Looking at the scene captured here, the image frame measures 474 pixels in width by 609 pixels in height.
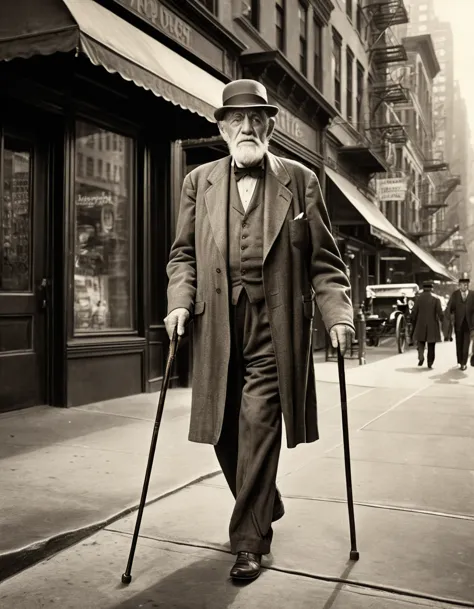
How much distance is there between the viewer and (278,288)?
3.41 meters

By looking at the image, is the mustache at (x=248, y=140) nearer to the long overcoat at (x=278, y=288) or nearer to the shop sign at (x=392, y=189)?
the long overcoat at (x=278, y=288)

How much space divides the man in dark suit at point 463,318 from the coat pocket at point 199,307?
1171 cm

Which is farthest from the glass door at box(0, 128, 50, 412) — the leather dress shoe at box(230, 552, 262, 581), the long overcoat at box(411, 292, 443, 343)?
the long overcoat at box(411, 292, 443, 343)

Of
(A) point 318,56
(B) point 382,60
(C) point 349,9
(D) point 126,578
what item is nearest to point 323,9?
(A) point 318,56

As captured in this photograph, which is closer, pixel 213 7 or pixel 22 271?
pixel 22 271

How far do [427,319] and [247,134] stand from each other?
12531 millimetres

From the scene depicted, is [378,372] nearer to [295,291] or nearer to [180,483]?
[180,483]

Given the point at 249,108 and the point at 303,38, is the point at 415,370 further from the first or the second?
the point at 249,108

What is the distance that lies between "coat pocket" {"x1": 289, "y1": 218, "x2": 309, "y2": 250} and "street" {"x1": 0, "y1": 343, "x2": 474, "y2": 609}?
1571 millimetres

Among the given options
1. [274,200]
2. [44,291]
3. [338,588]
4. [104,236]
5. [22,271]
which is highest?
[104,236]

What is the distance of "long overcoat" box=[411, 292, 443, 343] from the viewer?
15000 millimetres

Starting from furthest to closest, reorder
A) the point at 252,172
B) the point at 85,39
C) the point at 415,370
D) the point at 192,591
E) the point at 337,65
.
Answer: the point at 337,65
the point at 415,370
the point at 85,39
the point at 252,172
the point at 192,591

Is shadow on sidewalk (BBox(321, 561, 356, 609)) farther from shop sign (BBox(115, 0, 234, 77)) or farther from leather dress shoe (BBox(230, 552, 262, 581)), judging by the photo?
shop sign (BBox(115, 0, 234, 77))

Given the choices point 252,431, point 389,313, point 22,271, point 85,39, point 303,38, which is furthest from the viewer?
point 389,313
